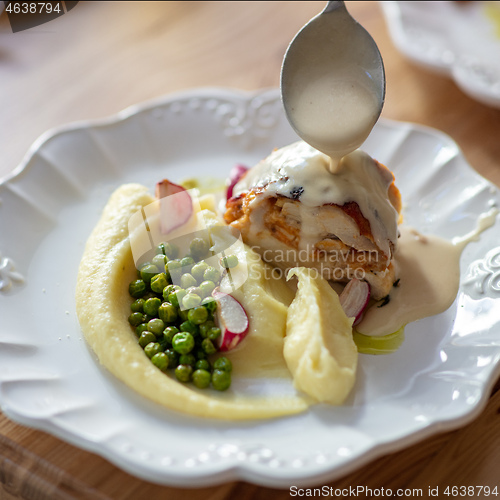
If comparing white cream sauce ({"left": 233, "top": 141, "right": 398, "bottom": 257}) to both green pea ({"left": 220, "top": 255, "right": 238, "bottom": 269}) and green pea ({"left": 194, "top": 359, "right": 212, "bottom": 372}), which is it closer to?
green pea ({"left": 220, "top": 255, "right": 238, "bottom": 269})

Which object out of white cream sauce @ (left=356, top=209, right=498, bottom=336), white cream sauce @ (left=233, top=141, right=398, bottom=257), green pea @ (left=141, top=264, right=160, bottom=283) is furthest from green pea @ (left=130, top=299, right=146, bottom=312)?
Result: white cream sauce @ (left=356, top=209, right=498, bottom=336)

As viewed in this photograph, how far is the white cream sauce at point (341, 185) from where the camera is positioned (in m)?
3.32

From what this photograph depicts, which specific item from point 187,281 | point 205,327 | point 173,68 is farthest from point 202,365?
point 173,68

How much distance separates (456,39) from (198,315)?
3824mm

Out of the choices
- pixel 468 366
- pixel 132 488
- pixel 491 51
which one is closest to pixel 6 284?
pixel 132 488

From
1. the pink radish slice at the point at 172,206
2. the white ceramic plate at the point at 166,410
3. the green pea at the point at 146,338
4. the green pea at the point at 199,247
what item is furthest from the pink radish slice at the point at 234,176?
the green pea at the point at 146,338

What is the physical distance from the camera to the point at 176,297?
313 centimetres

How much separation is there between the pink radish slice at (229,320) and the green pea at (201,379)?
19 centimetres

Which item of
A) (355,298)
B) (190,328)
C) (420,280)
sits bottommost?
(420,280)

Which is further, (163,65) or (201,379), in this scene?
(163,65)

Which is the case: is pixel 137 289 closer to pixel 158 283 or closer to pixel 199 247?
pixel 158 283

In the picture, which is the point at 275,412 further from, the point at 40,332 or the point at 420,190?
the point at 420,190

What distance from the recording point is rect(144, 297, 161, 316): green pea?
10.3ft

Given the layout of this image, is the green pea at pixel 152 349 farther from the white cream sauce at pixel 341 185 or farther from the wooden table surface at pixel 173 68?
the white cream sauce at pixel 341 185
